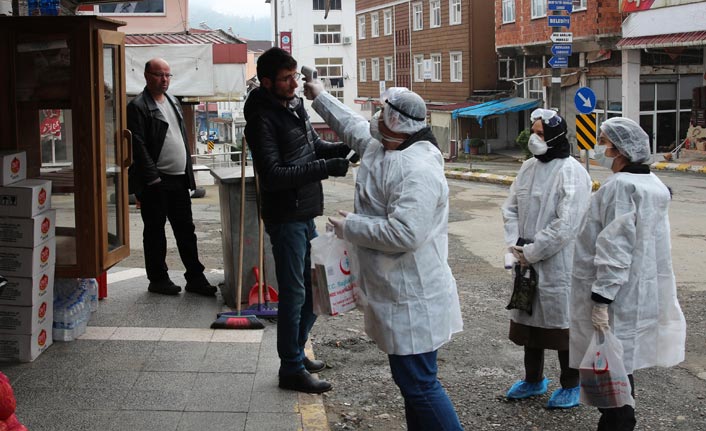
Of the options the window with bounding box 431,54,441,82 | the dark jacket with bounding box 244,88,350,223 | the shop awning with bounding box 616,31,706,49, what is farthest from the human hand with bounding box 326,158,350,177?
the window with bounding box 431,54,441,82

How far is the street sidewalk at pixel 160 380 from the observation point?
491cm

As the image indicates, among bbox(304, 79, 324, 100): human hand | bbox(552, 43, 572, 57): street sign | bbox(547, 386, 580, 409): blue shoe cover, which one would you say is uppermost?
bbox(552, 43, 572, 57): street sign

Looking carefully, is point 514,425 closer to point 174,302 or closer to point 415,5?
point 174,302

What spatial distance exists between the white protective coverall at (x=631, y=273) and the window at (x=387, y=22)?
49.1 m

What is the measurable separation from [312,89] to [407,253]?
1.47 metres

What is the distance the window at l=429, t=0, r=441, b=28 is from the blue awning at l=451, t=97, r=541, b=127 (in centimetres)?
739

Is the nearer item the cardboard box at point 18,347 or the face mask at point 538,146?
the face mask at point 538,146

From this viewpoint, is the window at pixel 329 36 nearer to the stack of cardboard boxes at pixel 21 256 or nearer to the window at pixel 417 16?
the window at pixel 417 16

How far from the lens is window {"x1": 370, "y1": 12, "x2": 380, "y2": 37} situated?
180ft

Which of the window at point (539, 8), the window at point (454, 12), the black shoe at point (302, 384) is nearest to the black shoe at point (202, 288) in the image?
the black shoe at point (302, 384)

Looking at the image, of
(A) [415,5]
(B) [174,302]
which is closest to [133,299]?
(B) [174,302]

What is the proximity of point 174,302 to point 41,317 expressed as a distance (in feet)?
5.63

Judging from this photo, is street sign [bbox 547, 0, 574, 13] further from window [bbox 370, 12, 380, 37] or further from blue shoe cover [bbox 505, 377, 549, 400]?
window [bbox 370, 12, 380, 37]

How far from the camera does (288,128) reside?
5.45m
